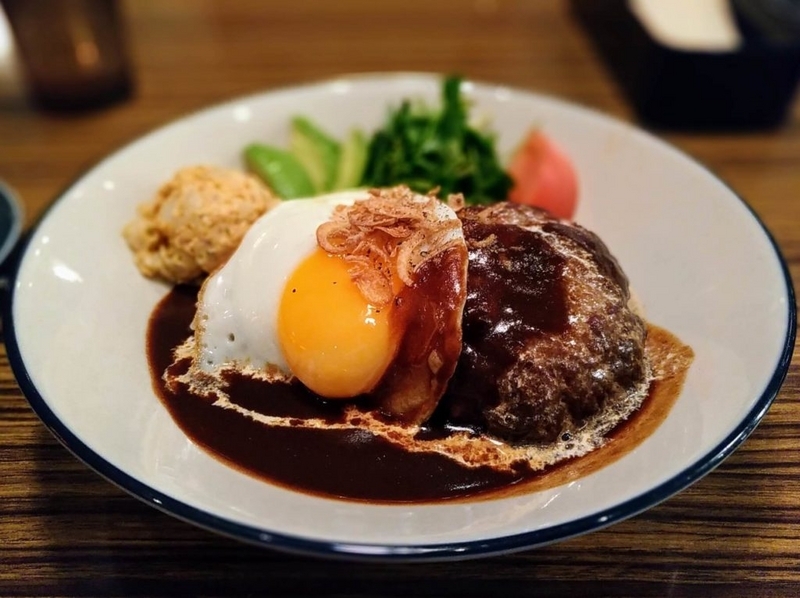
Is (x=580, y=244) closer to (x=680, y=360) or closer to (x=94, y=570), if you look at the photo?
(x=680, y=360)

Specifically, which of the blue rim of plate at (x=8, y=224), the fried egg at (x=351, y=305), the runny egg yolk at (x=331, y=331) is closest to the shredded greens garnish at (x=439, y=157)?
the fried egg at (x=351, y=305)

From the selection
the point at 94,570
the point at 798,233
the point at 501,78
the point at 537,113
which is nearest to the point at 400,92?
the point at 537,113

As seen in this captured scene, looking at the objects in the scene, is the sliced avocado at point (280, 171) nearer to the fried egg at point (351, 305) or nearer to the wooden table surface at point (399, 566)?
the fried egg at point (351, 305)

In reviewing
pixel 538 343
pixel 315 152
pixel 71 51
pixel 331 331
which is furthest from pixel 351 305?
pixel 71 51

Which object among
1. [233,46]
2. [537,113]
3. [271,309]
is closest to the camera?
[271,309]

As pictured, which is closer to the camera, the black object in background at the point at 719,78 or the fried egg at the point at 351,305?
the fried egg at the point at 351,305

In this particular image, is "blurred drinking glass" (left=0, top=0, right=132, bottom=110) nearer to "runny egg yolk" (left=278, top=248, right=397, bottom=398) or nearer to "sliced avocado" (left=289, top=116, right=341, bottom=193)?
"sliced avocado" (left=289, top=116, right=341, bottom=193)
